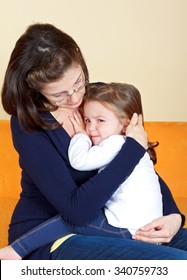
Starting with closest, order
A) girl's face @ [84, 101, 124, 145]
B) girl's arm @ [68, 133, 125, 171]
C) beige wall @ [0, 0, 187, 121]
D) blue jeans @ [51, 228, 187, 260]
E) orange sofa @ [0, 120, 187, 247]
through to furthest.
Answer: blue jeans @ [51, 228, 187, 260], girl's arm @ [68, 133, 125, 171], girl's face @ [84, 101, 124, 145], orange sofa @ [0, 120, 187, 247], beige wall @ [0, 0, 187, 121]

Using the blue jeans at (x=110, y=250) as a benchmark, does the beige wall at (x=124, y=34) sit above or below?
above

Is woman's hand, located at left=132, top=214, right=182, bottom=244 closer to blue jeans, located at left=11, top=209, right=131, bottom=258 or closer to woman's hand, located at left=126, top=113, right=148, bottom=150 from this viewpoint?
blue jeans, located at left=11, top=209, right=131, bottom=258

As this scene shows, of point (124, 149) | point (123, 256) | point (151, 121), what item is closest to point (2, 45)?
point (151, 121)

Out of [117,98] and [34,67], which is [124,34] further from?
[34,67]

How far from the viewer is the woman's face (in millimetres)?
1664

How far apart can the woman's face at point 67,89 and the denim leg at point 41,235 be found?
1.13ft

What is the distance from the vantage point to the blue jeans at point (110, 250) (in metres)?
1.58

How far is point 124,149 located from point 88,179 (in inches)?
6.9

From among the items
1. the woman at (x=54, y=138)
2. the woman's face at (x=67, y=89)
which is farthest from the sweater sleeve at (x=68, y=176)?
the woman's face at (x=67, y=89)

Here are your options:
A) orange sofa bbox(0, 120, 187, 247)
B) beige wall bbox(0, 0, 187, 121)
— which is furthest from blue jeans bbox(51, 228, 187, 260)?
beige wall bbox(0, 0, 187, 121)

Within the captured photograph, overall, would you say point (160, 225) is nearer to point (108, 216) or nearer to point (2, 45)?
point (108, 216)

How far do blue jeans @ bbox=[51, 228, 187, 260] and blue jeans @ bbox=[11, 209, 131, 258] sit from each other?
27mm

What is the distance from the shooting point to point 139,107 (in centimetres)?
189

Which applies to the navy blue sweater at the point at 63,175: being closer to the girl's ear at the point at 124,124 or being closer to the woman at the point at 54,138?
the woman at the point at 54,138
